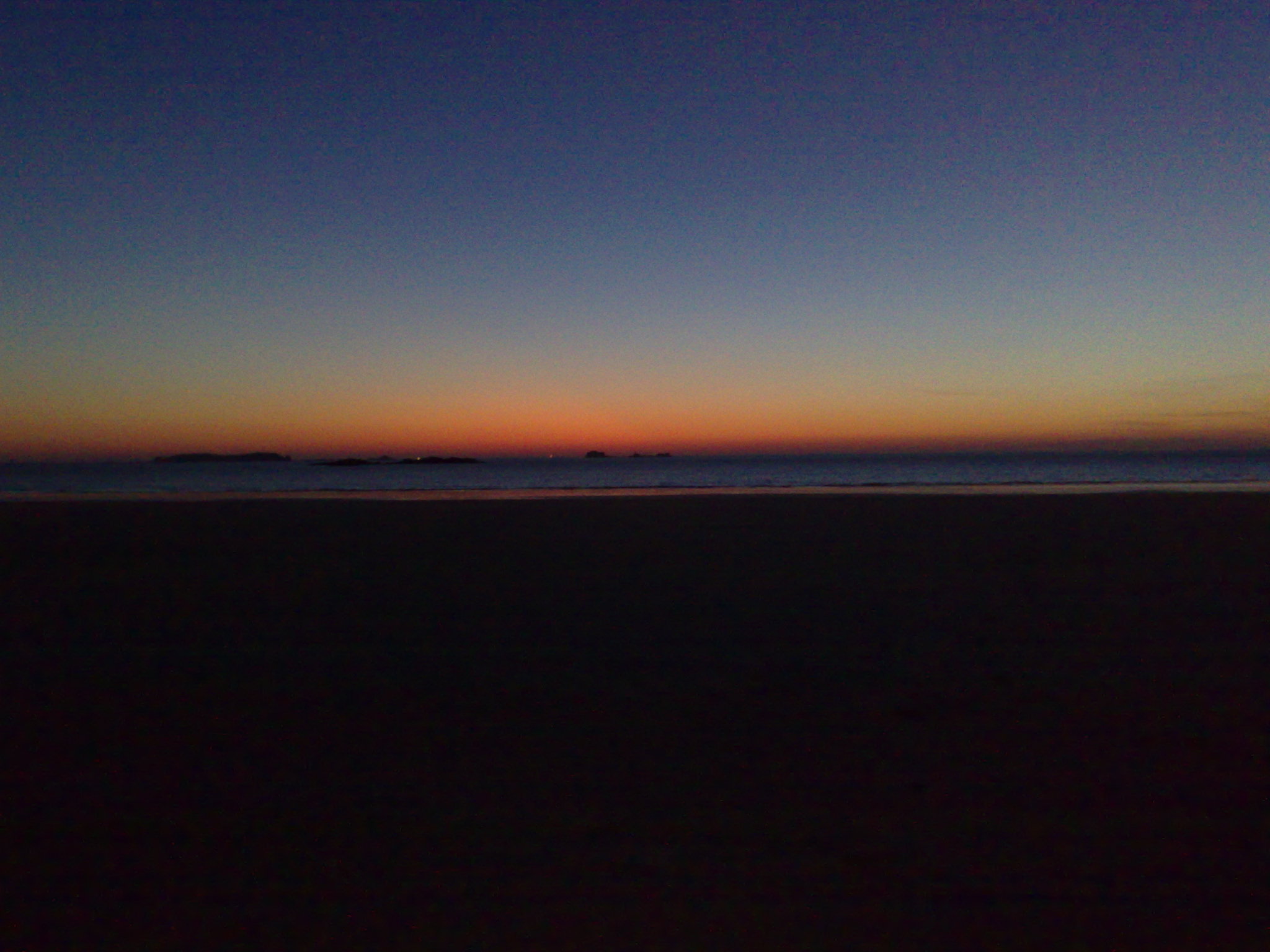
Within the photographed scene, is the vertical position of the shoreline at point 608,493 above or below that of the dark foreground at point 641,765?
above

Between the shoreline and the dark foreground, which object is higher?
the shoreline

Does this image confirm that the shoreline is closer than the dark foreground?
No

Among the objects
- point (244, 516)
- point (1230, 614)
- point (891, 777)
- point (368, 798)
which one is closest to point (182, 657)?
point (368, 798)

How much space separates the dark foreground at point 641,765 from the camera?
309 centimetres

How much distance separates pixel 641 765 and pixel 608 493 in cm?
2763

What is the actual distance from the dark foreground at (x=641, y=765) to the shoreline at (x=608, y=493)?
57.7 ft

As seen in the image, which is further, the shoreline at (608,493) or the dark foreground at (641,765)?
the shoreline at (608,493)

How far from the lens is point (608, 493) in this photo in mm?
31938

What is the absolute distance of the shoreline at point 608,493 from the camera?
27.0 meters

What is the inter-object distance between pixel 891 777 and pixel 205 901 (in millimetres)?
2945

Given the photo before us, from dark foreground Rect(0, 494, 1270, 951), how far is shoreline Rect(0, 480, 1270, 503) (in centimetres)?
1760

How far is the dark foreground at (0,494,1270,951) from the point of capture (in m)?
3.09

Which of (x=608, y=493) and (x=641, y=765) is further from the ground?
(x=608, y=493)

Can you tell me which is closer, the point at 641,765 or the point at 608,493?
the point at 641,765
